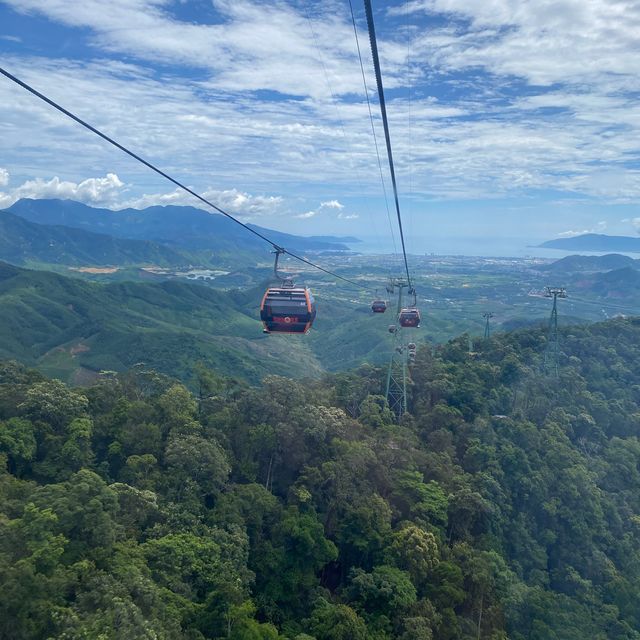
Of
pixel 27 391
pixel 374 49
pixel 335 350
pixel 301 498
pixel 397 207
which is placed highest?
pixel 374 49

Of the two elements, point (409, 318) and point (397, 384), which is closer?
point (409, 318)

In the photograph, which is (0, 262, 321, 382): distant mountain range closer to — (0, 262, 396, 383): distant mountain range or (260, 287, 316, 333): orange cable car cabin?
(0, 262, 396, 383): distant mountain range

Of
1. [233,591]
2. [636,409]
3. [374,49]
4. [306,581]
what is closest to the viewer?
[374,49]

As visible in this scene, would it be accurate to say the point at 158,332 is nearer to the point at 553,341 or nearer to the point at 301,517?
the point at 553,341

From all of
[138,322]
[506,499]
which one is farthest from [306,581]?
[138,322]

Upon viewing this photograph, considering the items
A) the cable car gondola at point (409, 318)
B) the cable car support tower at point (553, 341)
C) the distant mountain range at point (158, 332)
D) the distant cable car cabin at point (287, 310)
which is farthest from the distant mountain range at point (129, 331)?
the distant cable car cabin at point (287, 310)

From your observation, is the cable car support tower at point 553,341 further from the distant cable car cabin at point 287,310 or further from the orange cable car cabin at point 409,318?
the distant cable car cabin at point 287,310

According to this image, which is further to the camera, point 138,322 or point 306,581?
point 138,322

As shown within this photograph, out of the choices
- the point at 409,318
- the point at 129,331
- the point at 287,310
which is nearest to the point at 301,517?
the point at 287,310

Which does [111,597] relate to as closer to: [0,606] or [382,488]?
[0,606]
